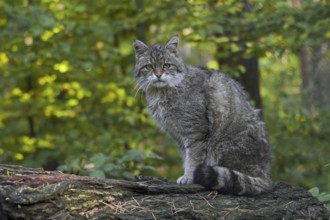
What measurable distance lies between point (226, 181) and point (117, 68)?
17.9 ft

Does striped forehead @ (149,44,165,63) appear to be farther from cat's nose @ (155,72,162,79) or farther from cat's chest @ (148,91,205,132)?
cat's chest @ (148,91,205,132)

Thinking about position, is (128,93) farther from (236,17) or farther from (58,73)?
(236,17)

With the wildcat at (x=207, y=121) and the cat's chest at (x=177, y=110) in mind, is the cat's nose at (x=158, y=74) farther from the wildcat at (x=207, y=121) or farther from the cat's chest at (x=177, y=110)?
the cat's chest at (x=177, y=110)

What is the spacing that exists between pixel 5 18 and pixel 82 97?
1685mm

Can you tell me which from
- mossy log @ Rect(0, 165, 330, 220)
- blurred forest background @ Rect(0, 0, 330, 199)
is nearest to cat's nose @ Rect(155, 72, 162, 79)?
blurred forest background @ Rect(0, 0, 330, 199)

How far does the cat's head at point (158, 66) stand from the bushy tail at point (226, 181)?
1.37 metres

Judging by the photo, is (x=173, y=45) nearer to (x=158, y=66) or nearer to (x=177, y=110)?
(x=158, y=66)

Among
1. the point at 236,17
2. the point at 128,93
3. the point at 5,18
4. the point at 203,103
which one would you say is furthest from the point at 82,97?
the point at 203,103

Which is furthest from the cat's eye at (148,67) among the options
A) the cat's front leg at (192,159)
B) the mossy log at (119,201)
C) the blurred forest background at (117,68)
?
the mossy log at (119,201)

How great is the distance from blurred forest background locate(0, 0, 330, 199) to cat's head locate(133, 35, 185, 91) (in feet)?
3.84

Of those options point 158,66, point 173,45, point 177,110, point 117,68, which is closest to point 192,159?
point 177,110

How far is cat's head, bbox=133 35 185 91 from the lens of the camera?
5500mm

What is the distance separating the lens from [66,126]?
8.93 metres

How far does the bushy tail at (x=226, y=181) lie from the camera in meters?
4.25
